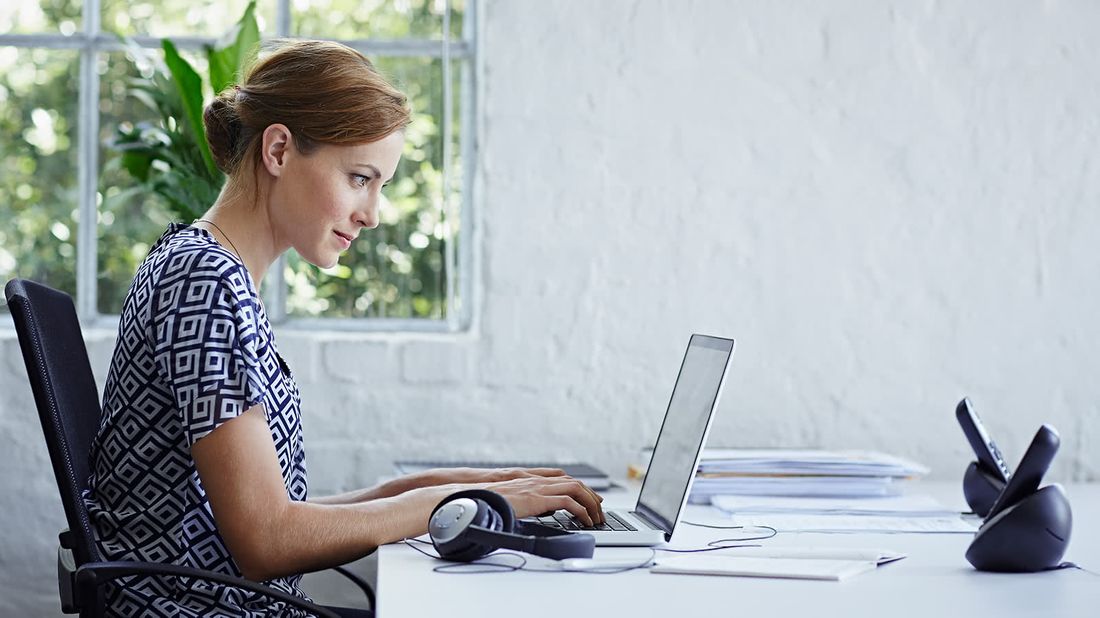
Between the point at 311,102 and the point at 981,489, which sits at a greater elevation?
the point at 311,102

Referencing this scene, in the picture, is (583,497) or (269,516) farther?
(583,497)

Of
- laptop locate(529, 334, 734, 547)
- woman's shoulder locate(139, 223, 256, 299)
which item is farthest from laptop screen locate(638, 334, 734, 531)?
woman's shoulder locate(139, 223, 256, 299)

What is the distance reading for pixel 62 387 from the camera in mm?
1639

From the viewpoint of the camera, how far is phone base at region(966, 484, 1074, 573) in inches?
58.6

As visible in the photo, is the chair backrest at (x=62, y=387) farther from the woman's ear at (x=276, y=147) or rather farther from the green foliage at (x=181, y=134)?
the green foliage at (x=181, y=134)

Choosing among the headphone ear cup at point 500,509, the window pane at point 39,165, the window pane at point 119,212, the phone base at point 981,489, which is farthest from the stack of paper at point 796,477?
the window pane at point 39,165

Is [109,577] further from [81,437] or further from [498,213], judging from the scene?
[498,213]

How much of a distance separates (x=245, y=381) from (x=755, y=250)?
1.65 m

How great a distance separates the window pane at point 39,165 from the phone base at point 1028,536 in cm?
231

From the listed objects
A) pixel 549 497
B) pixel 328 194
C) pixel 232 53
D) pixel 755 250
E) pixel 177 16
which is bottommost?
pixel 549 497

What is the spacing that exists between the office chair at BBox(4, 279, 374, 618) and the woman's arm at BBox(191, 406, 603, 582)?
0.04 meters

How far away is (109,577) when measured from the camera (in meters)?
1.48

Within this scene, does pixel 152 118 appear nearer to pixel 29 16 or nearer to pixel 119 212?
pixel 119 212

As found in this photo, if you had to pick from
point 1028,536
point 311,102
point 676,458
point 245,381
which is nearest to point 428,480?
point 676,458
